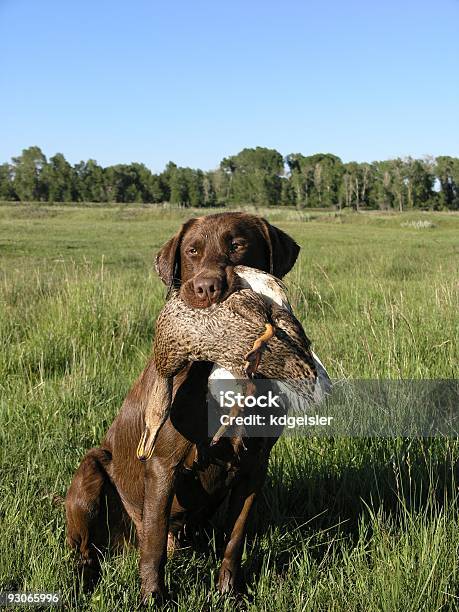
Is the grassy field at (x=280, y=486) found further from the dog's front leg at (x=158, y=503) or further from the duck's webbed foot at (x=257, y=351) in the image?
the duck's webbed foot at (x=257, y=351)

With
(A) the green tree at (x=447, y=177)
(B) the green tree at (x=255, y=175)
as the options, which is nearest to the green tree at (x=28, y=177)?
(B) the green tree at (x=255, y=175)

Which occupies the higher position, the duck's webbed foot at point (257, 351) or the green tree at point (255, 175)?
the green tree at point (255, 175)

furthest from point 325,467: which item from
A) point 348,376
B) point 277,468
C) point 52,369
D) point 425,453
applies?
point 52,369

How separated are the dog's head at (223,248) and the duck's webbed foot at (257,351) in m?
0.44

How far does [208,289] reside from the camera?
2.21 metres

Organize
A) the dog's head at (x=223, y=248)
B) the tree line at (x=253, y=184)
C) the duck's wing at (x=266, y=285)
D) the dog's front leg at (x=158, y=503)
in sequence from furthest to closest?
the tree line at (x=253, y=184) < the dog's head at (x=223, y=248) < the dog's front leg at (x=158, y=503) < the duck's wing at (x=266, y=285)

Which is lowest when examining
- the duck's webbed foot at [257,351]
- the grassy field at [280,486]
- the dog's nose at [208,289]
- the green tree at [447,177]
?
the grassy field at [280,486]

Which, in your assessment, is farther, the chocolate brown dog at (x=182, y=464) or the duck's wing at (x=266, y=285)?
the chocolate brown dog at (x=182, y=464)

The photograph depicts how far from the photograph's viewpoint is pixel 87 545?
282cm

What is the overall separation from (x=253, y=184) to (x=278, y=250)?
266 ft

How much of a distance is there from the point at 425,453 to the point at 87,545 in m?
1.99

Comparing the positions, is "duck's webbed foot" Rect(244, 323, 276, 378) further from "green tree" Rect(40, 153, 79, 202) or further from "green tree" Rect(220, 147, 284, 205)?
"green tree" Rect(40, 153, 79, 202)

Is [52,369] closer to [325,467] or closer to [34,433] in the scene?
[34,433]

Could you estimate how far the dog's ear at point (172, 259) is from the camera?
2.89 meters
